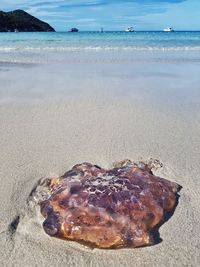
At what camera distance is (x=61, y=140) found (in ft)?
13.2

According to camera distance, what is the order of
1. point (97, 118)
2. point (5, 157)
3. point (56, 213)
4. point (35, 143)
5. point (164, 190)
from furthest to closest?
point (97, 118), point (35, 143), point (5, 157), point (164, 190), point (56, 213)

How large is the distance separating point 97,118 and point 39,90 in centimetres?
195

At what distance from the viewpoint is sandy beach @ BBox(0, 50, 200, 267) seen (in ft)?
7.42

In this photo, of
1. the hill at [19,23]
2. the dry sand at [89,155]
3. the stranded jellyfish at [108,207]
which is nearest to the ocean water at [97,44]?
the dry sand at [89,155]

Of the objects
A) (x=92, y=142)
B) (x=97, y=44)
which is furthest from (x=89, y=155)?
(x=97, y=44)

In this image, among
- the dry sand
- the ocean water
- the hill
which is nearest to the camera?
the dry sand

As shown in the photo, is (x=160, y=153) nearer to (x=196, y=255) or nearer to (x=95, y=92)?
(x=196, y=255)

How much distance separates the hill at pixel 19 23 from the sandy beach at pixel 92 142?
58888mm

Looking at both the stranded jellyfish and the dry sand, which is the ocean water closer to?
the dry sand

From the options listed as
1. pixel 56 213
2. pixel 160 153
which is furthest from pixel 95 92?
pixel 56 213

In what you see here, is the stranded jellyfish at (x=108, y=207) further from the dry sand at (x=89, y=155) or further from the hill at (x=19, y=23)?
the hill at (x=19, y=23)

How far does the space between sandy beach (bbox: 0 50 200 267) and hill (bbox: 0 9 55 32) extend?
5889 cm

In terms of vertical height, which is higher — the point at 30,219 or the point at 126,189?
the point at 126,189

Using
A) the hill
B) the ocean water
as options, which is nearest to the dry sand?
the ocean water
